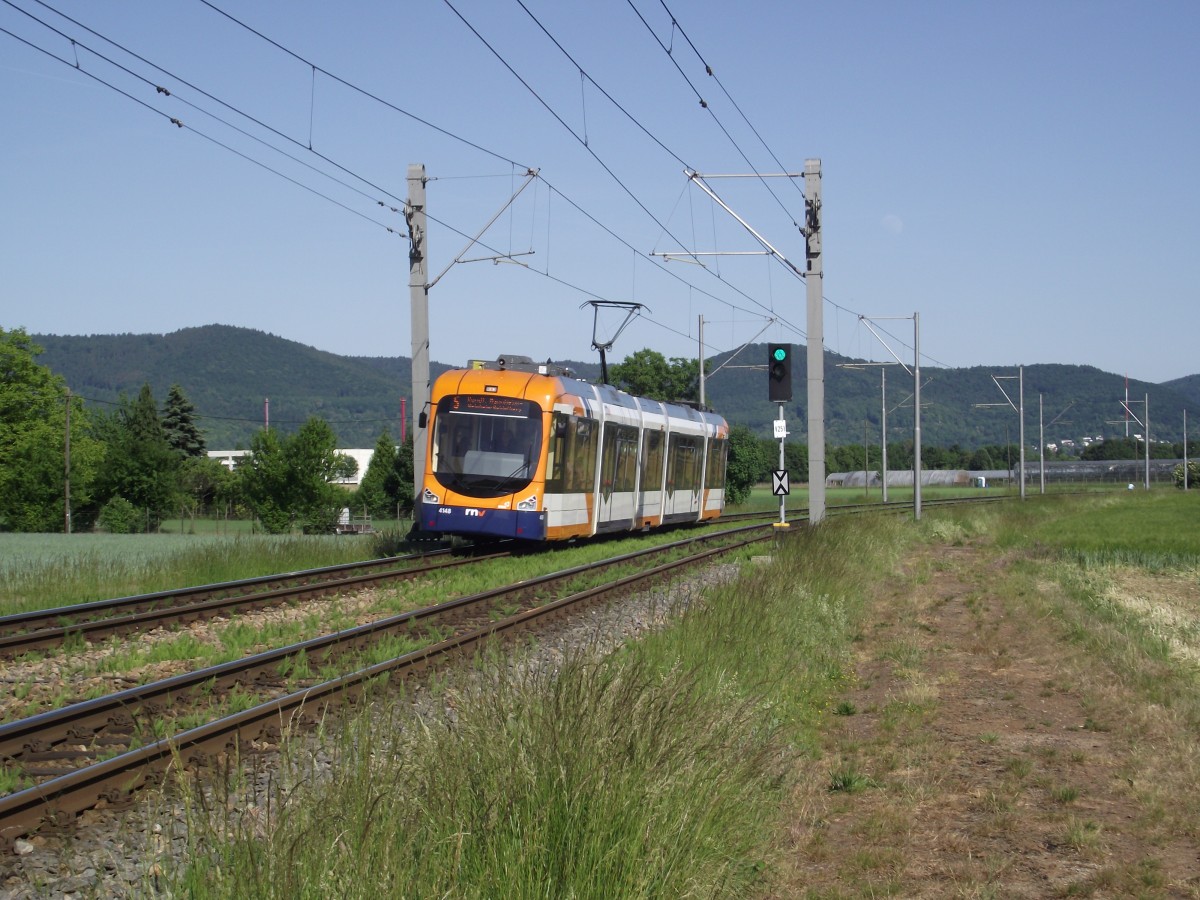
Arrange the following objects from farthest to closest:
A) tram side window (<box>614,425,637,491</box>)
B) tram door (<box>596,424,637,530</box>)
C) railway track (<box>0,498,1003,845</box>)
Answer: tram side window (<box>614,425,637,491</box>), tram door (<box>596,424,637,530</box>), railway track (<box>0,498,1003,845</box>)

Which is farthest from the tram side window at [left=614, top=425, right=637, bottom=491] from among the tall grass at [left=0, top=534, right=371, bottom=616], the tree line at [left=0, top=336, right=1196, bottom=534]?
the tree line at [left=0, top=336, right=1196, bottom=534]

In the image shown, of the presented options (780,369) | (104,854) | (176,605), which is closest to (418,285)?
(780,369)

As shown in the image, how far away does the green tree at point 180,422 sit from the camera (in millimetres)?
105000

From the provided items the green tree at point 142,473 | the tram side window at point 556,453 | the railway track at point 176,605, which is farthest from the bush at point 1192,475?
the railway track at point 176,605

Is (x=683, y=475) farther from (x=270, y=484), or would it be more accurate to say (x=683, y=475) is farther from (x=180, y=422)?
(x=180, y=422)

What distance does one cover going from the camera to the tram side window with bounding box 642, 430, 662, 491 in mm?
27352

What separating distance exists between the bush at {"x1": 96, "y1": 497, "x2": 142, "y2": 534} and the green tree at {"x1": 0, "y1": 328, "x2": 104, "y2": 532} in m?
5.32

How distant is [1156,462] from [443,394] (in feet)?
477

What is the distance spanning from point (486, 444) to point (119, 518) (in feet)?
134

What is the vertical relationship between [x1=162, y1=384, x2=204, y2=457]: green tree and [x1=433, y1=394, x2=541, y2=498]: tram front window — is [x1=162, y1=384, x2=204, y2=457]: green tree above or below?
above

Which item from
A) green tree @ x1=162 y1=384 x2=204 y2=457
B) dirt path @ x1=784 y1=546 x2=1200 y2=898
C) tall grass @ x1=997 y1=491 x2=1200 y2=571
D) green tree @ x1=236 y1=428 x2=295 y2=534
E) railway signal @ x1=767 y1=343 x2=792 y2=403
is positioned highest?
green tree @ x1=162 y1=384 x2=204 y2=457

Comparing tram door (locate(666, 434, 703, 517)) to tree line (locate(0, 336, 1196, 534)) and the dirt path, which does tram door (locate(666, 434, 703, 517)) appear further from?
tree line (locate(0, 336, 1196, 534))

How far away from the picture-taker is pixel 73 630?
11.8 metres

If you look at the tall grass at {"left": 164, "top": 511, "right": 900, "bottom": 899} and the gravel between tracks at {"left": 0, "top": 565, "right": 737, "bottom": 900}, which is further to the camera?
the gravel between tracks at {"left": 0, "top": 565, "right": 737, "bottom": 900}
